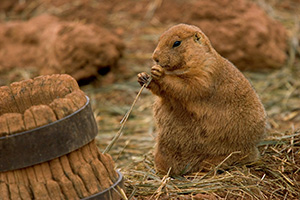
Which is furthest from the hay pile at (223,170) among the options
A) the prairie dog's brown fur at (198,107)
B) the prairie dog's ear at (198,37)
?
the prairie dog's ear at (198,37)

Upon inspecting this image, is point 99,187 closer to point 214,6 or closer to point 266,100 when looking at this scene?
point 266,100

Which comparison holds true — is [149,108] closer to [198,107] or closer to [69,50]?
[69,50]

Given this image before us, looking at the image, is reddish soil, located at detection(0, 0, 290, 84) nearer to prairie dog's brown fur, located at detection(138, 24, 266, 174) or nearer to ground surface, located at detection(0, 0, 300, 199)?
ground surface, located at detection(0, 0, 300, 199)

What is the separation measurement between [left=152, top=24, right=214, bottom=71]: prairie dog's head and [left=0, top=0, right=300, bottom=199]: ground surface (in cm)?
108

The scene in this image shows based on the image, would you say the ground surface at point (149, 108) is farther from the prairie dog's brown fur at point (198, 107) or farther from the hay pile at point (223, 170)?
the prairie dog's brown fur at point (198, 107)

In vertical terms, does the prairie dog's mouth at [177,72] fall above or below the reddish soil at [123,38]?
above

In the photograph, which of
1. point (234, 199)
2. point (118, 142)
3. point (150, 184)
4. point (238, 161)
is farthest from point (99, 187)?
point (118, 142)

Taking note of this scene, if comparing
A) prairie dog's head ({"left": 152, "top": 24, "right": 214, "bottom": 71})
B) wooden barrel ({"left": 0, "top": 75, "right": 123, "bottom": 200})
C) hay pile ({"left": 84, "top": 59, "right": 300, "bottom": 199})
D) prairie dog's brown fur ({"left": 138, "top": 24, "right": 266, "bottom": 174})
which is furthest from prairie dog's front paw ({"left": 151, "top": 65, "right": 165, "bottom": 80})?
hay pile ({"left": 84, "top": 59, "right": 300, "bottom": 199})

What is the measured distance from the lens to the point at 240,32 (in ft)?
29.9

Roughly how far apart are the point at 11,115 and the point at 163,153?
201cm

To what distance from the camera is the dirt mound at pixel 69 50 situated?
353 inches

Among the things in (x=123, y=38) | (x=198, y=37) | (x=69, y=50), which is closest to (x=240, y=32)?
(x=123, y=38)

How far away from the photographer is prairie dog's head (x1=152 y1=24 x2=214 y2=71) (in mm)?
4496

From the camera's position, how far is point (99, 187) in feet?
12.2
